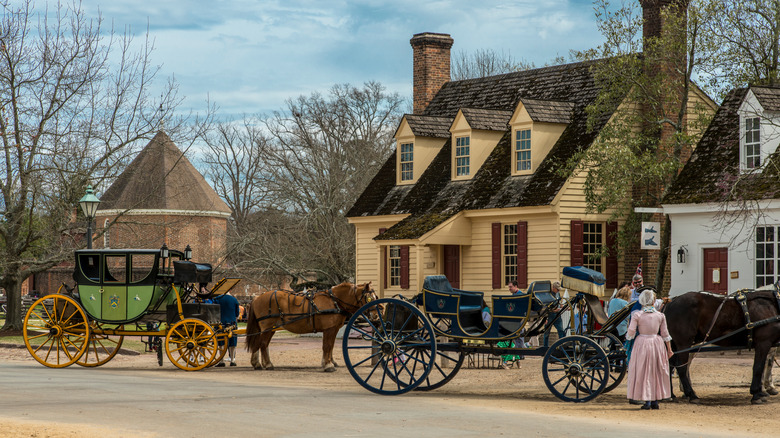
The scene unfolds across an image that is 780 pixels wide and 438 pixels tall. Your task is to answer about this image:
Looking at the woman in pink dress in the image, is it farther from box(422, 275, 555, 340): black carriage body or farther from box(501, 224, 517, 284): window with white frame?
box(501, 224, 517, 284): window with white frame

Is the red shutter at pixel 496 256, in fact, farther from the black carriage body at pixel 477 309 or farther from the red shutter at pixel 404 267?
the black carriage body at pixel 477 309

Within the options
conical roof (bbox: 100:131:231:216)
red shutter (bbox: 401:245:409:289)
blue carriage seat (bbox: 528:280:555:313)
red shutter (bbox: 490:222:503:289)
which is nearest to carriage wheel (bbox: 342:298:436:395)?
blue carriage seat (bbox: 528:280:555:313)

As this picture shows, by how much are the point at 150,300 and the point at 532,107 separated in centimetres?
1359

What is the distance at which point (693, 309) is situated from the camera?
546 inches

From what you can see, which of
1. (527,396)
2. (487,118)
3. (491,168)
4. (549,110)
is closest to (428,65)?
(487,118)

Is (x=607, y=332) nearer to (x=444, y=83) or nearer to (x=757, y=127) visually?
(x=757, y=127)

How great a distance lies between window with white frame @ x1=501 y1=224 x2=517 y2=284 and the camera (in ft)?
91.1

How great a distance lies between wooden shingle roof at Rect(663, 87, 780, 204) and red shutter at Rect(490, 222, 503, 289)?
5.50 meters

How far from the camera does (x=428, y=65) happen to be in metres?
34.7

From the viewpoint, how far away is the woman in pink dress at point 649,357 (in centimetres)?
1279

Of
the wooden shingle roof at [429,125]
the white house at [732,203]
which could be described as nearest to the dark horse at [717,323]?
the white house at [732,203]

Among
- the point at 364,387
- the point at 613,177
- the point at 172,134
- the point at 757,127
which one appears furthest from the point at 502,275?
the point at 364,387

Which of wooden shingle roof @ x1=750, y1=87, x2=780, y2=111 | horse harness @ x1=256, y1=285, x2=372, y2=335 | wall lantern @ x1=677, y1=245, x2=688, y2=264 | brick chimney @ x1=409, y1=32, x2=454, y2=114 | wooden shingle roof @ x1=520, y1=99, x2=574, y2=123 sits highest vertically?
brick chimney @ x1=409, y1=32, x2=454, y2=114

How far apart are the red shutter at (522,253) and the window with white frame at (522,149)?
1.87 m
